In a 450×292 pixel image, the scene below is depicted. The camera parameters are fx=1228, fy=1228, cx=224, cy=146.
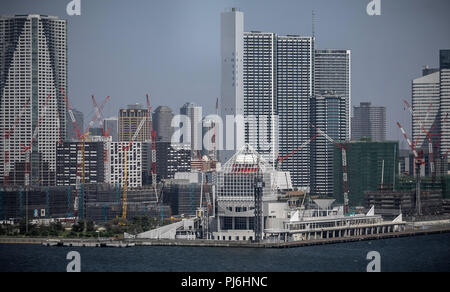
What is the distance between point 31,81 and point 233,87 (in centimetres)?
2115

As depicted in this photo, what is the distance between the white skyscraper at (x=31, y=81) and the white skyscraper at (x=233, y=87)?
1760 cm

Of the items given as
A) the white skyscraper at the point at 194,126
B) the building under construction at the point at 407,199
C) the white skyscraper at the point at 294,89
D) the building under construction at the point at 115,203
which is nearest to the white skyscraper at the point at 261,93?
the white skyscraper at the point at 294,89

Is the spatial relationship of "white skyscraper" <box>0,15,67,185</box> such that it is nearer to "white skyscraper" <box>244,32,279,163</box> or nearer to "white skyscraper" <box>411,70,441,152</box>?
"white skyscraper" <box>244,32,279,163</box>

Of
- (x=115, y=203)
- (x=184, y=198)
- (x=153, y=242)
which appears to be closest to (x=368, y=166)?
(x=184, y=198)

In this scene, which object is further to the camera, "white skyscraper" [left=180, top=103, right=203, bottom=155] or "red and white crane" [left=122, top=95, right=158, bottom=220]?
"white skyscraper" [left=180, top=103, right=203, bottom=155]

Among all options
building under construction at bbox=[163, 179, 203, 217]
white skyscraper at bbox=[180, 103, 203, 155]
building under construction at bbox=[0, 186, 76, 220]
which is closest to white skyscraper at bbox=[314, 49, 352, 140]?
white skyscraper at bbox=[180, 103, 203, 155]

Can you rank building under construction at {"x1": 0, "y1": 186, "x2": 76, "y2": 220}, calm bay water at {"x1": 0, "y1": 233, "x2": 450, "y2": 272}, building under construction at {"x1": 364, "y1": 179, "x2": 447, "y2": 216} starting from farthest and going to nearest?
building under construction at {"x1": 364, "y1": 179, "x2": 447, "y2": 216} → building under construction at {"x1": 0, "y1": 186, "x2": 76, "y2": 220} → calm bay water at {"x1": 0, "y1": 233, "x2": 450, "y2": 272}

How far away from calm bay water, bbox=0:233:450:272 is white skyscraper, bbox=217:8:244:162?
142 feet

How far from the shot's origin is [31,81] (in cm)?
12850

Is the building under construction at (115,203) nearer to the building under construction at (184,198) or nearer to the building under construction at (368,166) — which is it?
the building under construction at (184,198)

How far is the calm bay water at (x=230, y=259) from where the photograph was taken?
222 feet

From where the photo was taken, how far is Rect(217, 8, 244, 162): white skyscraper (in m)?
123

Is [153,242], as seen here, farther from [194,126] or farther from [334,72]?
[194,126]
